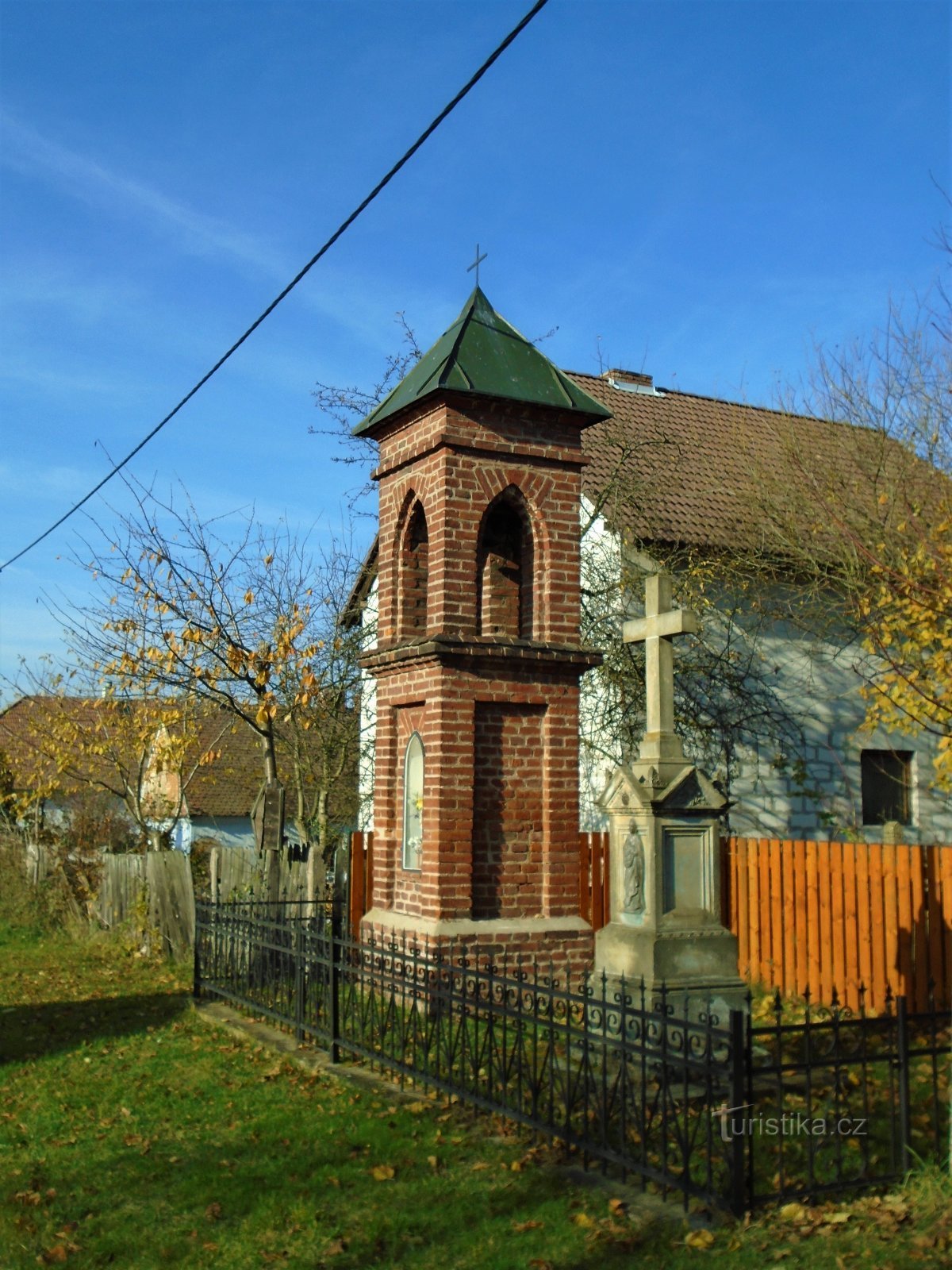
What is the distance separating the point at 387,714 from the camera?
33.0 feet

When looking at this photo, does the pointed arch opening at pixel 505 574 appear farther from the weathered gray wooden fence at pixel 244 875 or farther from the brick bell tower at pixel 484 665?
the weathered gray wooden fence at pixel 244 875

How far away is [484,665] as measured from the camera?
30.3ft

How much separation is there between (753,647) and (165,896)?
8489 mm

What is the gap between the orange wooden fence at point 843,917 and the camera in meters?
9.99

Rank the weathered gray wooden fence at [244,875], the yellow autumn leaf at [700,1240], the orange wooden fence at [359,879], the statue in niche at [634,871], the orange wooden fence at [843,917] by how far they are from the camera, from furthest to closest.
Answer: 1. the weathered gray wooden fence at [244,875]
2. the orange wooden fence at [359,879]
3. the orange wooden fence at [843,917]
4. the statue in niche at [634,871]
5. the yellow autumn leaf at [700,1240]

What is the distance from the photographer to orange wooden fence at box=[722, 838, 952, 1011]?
999cm

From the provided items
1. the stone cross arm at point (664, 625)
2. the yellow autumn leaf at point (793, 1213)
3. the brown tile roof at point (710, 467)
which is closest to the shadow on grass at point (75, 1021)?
the stone cross arm at point (664, 625)

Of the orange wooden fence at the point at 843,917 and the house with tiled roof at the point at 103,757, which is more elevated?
the house with tiled roof at the point at 103,757

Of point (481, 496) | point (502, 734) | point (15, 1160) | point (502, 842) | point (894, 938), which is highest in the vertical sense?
point (481, 496)

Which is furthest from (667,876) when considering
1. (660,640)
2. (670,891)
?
(660,640)

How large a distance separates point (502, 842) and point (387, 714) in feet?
4.98

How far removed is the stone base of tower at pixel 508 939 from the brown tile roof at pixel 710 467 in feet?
23.5

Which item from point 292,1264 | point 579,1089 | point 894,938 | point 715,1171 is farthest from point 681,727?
point 292,1264

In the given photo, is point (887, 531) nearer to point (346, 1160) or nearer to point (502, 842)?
point (502, 842)
